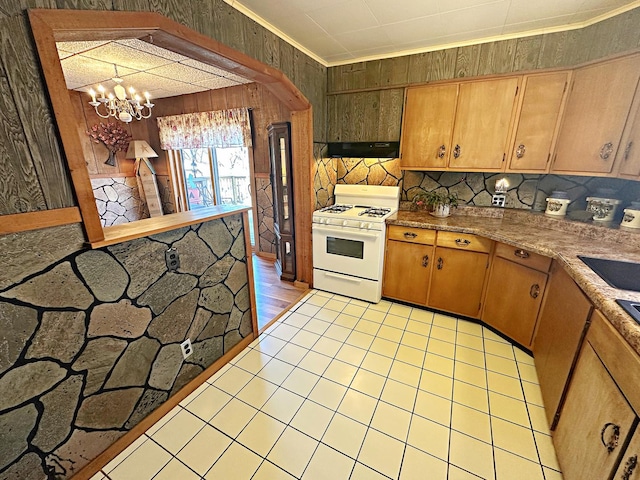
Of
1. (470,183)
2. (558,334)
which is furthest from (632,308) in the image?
(470,183)

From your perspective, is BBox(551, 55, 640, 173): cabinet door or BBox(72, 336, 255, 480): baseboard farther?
BBox(551, 55, 640, 173): cabinet door

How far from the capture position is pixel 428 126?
8.79 feet

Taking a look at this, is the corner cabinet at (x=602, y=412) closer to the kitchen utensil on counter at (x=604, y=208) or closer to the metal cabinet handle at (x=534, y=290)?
the metal cabinet handle at (x=534, y=290)

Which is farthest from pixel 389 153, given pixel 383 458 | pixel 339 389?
pixel 383 458

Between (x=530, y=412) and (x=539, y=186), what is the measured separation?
204cm

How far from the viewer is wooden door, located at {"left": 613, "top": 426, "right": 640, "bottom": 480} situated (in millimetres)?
870

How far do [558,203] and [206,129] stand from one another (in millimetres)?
4208

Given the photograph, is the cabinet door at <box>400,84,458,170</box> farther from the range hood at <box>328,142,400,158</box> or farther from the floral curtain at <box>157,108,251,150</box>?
the floral curtain at <box>157,108,251,150</box>

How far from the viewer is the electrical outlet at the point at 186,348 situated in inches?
69.7

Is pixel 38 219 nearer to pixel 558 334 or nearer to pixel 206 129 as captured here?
pixel 558 334

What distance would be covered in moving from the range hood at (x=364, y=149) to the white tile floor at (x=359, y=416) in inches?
71.9

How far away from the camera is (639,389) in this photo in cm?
89

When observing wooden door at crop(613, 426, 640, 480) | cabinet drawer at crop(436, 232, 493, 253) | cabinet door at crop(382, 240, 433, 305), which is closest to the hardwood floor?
cabinet door at crop(382, 240, 433, 305)

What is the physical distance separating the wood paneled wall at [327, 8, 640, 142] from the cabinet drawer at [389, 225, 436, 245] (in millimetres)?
1007
